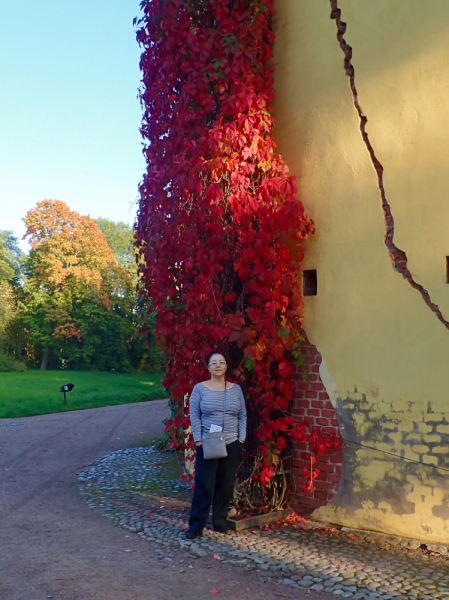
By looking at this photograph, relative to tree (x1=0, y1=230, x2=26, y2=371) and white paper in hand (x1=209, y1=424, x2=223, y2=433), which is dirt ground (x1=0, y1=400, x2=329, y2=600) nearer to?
white paper in hand (x1=209, y1=424, x2=223, y2=433)

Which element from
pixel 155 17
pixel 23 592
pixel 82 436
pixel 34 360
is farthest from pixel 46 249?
pixel 23 592

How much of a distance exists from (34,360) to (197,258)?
39894 millimetres

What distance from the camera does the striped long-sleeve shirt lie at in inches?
228

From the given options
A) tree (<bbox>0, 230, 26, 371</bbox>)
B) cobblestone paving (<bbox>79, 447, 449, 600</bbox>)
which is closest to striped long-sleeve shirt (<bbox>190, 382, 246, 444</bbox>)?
cobblestone paving (<bbox>79, 447, 449, 600</bbox>)

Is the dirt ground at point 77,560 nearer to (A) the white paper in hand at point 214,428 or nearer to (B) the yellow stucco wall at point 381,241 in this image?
(A) the white paper in hand at point 214,428

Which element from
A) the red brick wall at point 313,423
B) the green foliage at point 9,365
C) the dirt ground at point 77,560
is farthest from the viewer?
the green foliage at point 9,365

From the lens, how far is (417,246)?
548 cm

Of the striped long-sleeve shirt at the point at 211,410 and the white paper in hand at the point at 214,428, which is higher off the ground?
the striped long-sleeve shirt at the point at 211,410

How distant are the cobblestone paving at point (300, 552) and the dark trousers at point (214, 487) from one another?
0.54ft

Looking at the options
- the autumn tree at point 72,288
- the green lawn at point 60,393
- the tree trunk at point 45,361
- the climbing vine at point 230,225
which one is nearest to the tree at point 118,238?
the autumn tree at point 72,288

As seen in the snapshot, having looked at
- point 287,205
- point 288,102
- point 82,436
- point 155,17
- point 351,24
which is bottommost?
point 82,436

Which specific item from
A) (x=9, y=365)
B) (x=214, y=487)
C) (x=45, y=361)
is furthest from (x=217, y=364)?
(x=45, y=361)

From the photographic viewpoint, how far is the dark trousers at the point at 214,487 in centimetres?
566

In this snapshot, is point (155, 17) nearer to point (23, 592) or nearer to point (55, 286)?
point (23, 592)
